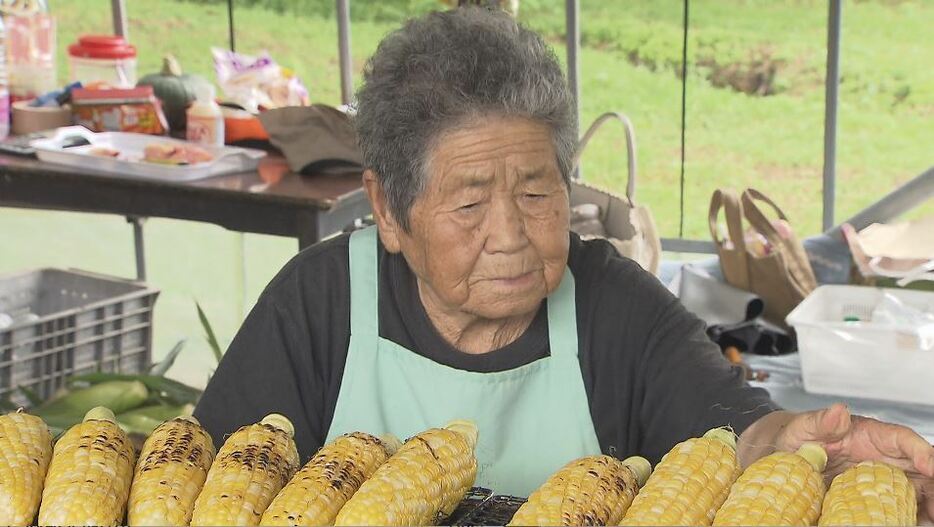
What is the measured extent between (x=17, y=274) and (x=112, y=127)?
2.02ft

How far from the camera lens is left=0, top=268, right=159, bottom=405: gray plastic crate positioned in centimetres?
386

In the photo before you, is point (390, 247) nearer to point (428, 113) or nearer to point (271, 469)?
point (428, 113)

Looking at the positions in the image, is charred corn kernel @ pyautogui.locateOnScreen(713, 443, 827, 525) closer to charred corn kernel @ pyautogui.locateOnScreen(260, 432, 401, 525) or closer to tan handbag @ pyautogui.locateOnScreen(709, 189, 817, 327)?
charred corn kernel @ pyautogui.locateOnScreen(260, 432, 401, 525)

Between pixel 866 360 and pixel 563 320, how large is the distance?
1363mm

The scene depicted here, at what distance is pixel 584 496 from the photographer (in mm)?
1336

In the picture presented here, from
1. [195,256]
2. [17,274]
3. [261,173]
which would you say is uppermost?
[261,173]

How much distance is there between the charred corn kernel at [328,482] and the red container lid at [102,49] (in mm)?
3841

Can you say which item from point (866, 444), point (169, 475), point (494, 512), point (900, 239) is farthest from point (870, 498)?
point (900, 239)

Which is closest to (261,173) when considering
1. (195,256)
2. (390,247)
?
(390,247)

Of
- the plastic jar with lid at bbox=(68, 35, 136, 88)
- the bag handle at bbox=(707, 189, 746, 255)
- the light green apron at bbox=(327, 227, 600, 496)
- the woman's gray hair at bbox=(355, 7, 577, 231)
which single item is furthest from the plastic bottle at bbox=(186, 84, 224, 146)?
the woman's gray hair at bbox=(355, 7, 577, 231)

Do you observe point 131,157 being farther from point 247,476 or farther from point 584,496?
point 584,496

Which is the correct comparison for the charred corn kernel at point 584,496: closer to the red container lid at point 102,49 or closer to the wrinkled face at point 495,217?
the wrinkled face at point 495,217

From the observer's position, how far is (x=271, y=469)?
142 centimetres

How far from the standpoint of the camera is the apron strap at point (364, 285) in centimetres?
223
